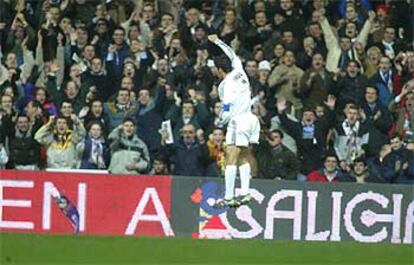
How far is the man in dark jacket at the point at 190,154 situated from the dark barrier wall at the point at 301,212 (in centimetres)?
63

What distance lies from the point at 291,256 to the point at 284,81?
4.45 meters

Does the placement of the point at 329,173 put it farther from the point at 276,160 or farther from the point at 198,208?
the point at 198,208

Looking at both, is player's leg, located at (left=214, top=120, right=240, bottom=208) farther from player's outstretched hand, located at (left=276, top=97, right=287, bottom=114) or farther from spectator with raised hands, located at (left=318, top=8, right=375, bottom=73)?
spectator with raised hands, located at (left=318, top=8, right=375, bottom=73)

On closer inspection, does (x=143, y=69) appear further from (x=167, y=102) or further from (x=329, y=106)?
(x=329, y=106)

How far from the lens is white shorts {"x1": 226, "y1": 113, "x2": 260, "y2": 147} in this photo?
14.4 metres

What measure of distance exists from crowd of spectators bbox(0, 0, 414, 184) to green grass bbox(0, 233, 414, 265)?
5.71ft

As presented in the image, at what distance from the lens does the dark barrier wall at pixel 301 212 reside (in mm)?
17047

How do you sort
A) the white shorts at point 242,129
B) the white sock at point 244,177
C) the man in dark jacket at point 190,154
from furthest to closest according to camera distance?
the man in dark jacket at point 190,154 → the white sock at point 244,177 → the white shorts at point 242,129

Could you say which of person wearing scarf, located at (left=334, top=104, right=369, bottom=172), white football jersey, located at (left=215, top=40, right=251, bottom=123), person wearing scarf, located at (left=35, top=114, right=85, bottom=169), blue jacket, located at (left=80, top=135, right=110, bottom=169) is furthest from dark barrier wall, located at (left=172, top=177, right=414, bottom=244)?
white football jersey, located at (left=215, top=40, right=251, bottom=123)

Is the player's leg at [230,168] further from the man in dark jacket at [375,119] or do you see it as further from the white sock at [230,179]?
the man in dark jacket at [375,119]

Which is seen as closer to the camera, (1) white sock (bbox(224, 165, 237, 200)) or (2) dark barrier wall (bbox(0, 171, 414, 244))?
(1) white sock (bbox(224, 165, 237, 200))

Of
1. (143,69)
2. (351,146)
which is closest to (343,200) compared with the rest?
(351,146)

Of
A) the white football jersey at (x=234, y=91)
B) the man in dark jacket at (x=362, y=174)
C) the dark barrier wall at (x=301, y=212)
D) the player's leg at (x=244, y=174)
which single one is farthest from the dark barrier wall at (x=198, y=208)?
the white football jersey at (x=234, y=91)

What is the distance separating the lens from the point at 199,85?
18672mm
